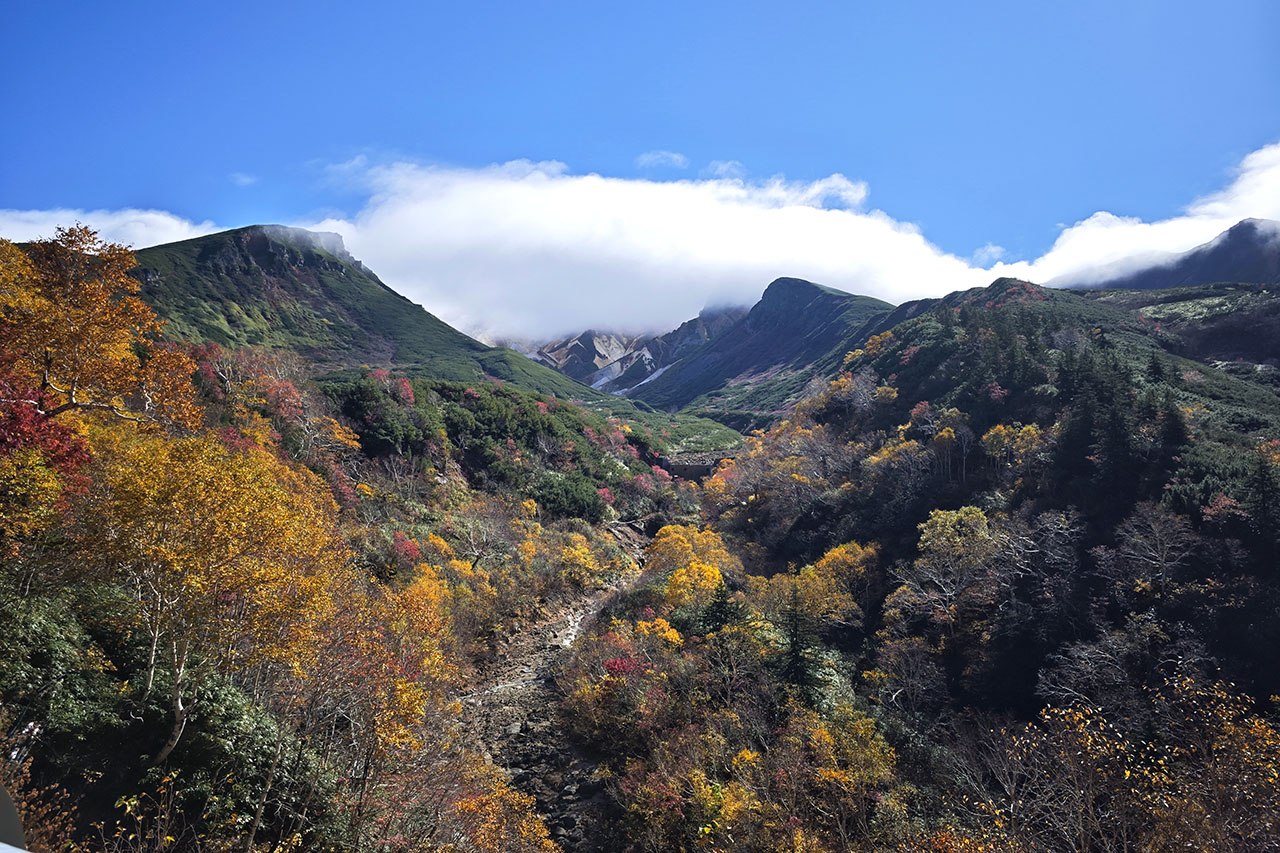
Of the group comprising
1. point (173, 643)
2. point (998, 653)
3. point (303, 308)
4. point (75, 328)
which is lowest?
point (998, 653)

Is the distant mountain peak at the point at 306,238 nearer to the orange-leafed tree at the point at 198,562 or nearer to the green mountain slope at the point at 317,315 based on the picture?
the green mountain slope at the point at 317,315

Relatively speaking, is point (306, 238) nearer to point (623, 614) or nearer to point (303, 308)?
point (303, 308)

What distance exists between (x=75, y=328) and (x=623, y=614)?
106ft

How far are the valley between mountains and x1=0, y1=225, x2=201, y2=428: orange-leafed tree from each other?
0.40 ft

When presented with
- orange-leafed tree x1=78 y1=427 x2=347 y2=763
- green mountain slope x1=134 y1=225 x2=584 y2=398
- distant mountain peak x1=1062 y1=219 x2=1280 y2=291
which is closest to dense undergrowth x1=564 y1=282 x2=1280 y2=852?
orange-leafed tree x1=78 y1=427 x2=347 y2=763

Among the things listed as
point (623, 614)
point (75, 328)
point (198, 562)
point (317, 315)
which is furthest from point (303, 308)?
point (198, 562)

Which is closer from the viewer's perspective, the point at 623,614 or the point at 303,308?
the point at 623,614

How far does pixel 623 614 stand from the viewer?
40.2 m

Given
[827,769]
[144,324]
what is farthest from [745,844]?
[144,324]

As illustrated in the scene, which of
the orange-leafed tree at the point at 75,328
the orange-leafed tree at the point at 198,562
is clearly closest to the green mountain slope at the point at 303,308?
the orange-leafed tree at the point at 75,328

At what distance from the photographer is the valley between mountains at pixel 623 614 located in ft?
51.2

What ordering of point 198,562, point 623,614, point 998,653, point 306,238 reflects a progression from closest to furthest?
point 198,562, point 998,653, point 623,614, point 306,238

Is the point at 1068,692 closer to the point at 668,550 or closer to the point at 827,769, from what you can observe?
the point at 827,769

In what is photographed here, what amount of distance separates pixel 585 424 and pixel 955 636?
58938 millimetres
